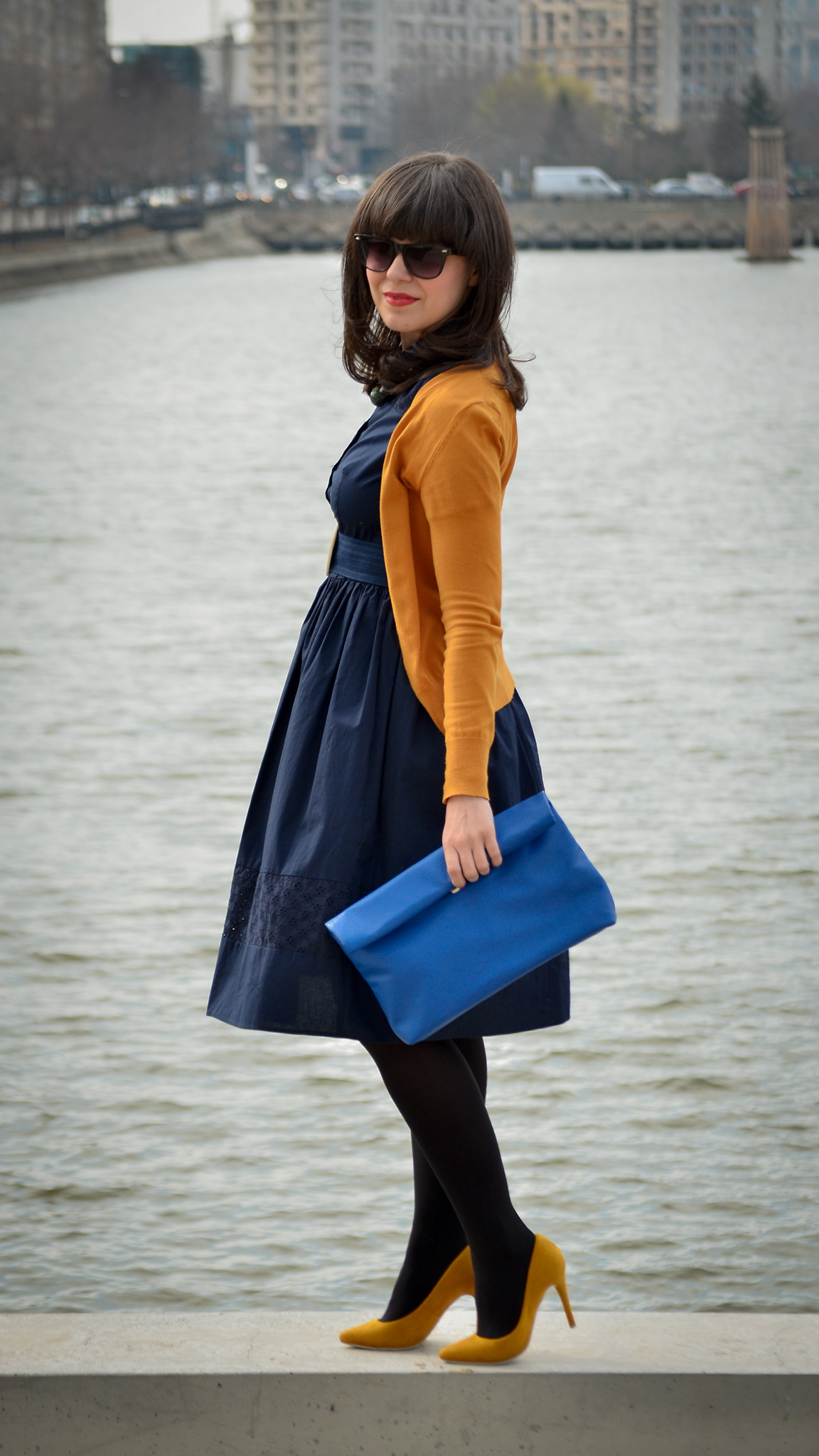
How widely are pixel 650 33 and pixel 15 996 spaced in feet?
474

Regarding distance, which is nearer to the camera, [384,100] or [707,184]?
[707,184]

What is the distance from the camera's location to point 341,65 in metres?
139

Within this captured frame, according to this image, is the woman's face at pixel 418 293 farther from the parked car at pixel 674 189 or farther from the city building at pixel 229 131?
the city building at pixel 229 131

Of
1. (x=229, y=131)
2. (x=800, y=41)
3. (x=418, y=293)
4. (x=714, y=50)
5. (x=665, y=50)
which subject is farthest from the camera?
(x=800, y=41)

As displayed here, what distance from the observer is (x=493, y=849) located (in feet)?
5.69

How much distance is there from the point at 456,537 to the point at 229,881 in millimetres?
3084

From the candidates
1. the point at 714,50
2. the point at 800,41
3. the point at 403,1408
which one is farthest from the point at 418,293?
the point at 800,41

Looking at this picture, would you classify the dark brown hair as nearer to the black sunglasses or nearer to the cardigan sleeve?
the black sunglasses

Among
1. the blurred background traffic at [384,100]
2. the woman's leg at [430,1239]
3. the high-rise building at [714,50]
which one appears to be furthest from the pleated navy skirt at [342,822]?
the high-rise building at [714,50]

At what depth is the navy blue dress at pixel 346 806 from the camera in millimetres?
1781

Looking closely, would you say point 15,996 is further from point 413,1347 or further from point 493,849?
point 493,849

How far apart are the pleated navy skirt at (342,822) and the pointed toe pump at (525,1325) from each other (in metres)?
0.26

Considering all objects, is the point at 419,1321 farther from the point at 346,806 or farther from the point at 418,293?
the point at 418,293

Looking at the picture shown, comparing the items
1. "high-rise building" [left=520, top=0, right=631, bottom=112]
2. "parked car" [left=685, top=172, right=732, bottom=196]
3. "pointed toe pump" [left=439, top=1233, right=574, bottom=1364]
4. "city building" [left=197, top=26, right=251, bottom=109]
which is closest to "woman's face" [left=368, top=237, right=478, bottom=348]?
"pointed toe pump" [left=439, top=1233, right=574, bottom=1364]
